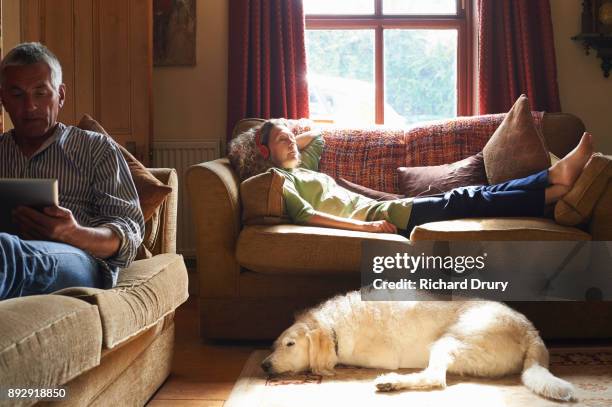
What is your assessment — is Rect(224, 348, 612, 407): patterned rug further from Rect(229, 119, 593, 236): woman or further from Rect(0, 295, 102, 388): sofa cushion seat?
Rect(0, 295, 102, 388): sofa cushion seat

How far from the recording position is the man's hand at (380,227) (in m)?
2.99

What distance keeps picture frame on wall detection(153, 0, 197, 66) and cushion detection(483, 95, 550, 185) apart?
1902 mm

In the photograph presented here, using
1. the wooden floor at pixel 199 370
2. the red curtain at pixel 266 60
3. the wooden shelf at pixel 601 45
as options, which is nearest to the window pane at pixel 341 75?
the red curtain at pixel 266 60

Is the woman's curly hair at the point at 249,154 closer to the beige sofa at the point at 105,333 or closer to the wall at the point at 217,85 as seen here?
the beige sofa at the point at 105,333

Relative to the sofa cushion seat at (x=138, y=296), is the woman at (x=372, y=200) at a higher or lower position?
higher

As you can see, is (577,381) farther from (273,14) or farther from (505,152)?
(273,14)

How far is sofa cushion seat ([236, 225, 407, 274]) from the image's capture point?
279 cm

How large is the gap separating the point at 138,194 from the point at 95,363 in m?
0.92

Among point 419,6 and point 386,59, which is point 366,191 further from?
point 419,6

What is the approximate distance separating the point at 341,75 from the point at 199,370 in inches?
93.1

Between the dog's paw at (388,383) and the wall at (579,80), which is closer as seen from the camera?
the dog's paw at (388,383)

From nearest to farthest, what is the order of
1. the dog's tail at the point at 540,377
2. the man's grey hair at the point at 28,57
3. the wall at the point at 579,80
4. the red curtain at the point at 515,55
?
the man's grey hair at the point at 28,57 → the dog's tail at the point at 540,377 → the red curtain at the point at 515,55 → the wall at the point at 579,80

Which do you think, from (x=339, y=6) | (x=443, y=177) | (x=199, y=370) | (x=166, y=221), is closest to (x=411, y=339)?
(x=199, y=370)

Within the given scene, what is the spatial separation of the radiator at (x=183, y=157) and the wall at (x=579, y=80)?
2062 millimetres
